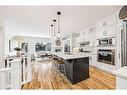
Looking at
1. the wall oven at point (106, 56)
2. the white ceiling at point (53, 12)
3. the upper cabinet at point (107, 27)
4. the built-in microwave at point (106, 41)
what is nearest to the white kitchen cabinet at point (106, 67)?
the wall oven at point (106, 56)

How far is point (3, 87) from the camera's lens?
6.31ft

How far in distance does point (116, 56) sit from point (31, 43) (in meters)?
9.84

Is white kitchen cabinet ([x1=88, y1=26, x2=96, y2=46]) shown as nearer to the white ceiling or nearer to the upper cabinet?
the upper cabinet

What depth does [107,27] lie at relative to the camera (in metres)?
5.27

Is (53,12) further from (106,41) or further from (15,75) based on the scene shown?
(15,75)

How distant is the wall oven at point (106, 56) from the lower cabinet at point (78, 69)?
1.19 m

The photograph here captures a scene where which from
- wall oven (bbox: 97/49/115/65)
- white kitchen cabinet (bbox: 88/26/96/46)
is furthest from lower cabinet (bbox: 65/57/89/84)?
white kitchen cabinet (bbox: 88/26/96/46)

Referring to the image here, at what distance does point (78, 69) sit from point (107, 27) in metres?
2.58

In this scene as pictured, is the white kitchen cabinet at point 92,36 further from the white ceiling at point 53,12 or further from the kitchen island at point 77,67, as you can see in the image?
the kitchen island at point 77,67

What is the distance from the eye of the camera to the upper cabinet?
481 centimetres

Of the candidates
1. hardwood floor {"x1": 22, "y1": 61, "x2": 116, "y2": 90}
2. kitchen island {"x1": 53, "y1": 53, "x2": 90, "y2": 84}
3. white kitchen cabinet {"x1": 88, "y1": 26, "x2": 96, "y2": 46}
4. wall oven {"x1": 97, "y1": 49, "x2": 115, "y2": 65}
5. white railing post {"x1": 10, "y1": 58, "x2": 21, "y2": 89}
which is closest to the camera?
white railing post {"x1": 10, "y1": 58, "x2": 21, "y2": 89}

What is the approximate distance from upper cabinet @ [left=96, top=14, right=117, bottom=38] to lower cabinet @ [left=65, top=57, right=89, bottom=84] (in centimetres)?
171
